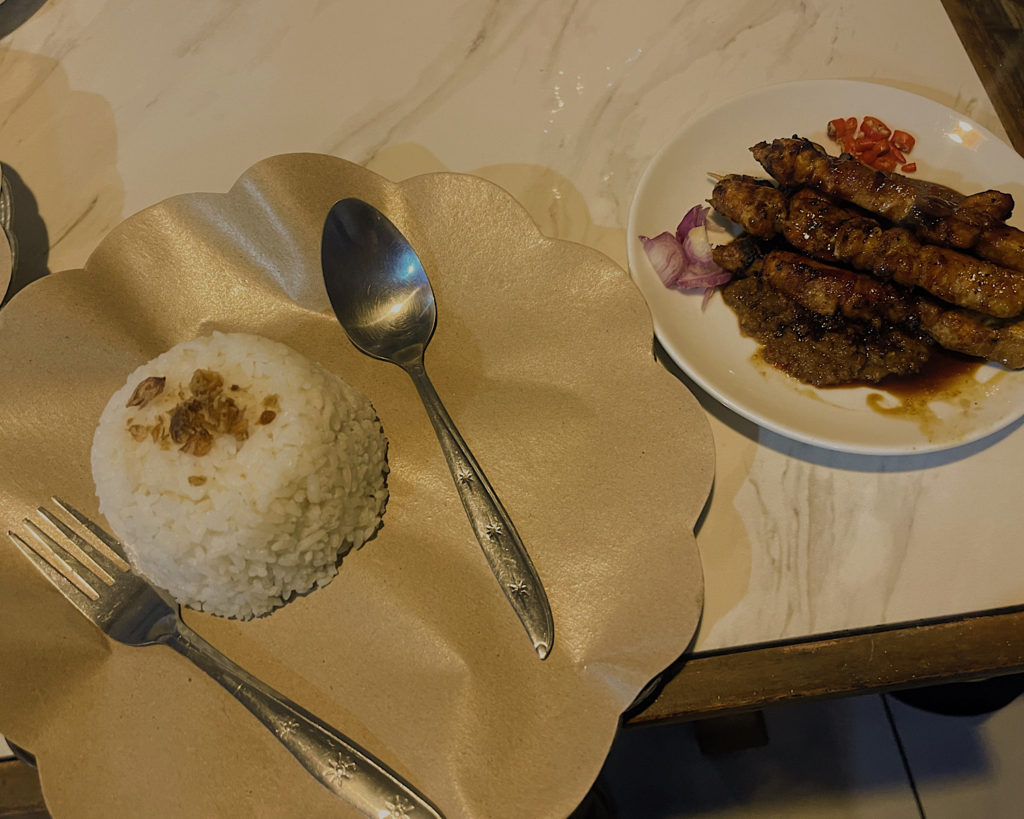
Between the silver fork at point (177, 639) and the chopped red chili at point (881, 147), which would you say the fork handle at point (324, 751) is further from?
the chopped red chili at point (881, 147)

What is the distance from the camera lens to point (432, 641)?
4.75 ft

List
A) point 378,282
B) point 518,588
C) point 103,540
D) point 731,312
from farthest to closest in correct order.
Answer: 1. point 731,312
2. point 378,282
3. point 103,540
4. point 518,588

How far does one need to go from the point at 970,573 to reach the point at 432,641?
4.21ft

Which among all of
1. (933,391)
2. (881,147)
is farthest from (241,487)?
(881,147)

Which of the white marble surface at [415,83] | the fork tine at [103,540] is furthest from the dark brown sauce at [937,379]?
the fork tine at [103,540]

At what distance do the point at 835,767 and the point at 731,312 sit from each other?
1.88m

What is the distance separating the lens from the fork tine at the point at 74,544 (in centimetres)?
153

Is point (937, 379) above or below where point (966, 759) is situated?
above

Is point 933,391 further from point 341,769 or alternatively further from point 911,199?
point 341,769

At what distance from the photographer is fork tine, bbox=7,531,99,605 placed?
1.49 m

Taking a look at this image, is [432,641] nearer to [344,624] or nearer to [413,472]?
[344,624]

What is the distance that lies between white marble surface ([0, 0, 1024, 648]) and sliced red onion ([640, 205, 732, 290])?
8.3 inches

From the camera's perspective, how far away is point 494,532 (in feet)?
4.99

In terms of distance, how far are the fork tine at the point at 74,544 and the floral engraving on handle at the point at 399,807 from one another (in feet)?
2.61
